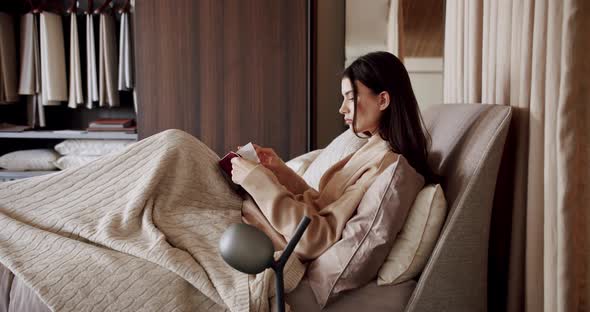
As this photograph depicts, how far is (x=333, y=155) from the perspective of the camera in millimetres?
2004

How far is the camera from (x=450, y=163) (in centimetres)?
135

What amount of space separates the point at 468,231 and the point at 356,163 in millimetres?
375

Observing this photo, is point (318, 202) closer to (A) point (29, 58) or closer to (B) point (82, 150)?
(B) point (82, 150)

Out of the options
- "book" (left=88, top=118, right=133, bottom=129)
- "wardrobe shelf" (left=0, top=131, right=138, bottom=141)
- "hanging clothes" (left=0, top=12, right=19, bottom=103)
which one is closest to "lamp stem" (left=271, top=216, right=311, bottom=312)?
"wardrobe shelf" (left=0, top=131, right=138, bottom=141)

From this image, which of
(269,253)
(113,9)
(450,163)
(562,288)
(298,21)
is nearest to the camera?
(269,253)

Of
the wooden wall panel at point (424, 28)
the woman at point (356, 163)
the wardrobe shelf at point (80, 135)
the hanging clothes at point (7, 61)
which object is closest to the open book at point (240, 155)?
the woman at point (356, 163)

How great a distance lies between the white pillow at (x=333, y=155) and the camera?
1952 millimetres

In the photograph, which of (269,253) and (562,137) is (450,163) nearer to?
(562,137)

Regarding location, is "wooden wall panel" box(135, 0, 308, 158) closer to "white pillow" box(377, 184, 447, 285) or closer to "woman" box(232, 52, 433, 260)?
"woman" box(232, 52, 433, 260)

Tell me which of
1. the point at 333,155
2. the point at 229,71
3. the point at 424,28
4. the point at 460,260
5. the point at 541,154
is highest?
the point at 424,28

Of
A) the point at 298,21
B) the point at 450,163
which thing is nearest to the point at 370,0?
the point at 298,21

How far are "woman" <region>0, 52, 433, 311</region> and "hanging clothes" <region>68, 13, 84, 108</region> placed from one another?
2.07 m

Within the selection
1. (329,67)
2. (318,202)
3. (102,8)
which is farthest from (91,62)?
(318,202)

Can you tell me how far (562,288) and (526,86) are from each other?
0.49 metres
